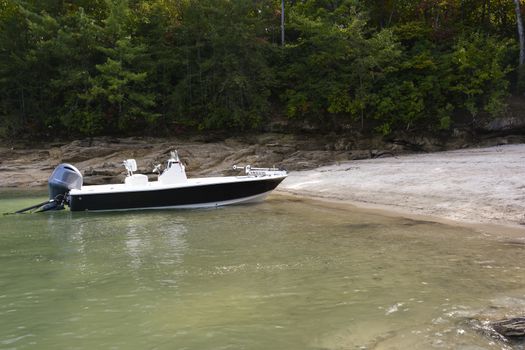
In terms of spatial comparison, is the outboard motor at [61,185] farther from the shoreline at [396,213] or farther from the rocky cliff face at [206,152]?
the shoreline at [396,213]

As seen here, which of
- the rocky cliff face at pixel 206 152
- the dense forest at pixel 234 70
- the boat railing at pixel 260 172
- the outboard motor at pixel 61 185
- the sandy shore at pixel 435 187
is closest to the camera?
the sandy shore at pixel 435 187

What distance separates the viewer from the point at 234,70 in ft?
75.9

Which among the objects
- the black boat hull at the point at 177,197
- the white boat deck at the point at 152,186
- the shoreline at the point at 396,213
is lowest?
the shoreline at the point at 396,213

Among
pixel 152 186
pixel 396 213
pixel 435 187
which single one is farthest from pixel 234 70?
pixel 396 213

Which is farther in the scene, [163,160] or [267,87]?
[267,87]

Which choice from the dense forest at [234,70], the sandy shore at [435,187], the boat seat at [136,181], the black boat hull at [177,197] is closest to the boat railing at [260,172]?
the black boat hull at [177,197]

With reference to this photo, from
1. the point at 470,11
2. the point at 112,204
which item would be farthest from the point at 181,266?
the point at 470,11

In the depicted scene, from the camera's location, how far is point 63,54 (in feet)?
74.8

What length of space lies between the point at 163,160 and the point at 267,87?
300 inches

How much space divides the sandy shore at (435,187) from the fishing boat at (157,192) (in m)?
2.20

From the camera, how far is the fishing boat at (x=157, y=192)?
41.0 ft

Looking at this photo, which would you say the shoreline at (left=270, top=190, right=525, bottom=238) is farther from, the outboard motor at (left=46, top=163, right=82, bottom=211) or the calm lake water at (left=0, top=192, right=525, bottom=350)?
the outboard motor at (left=46, top=163, right=82, bottom=211)

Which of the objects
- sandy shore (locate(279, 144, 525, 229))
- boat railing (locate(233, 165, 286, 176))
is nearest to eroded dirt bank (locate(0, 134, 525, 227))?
sandy shore (locate(279, 144, 525, 229))

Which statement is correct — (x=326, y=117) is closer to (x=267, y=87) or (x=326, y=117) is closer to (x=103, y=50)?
(x=267, y=87)
